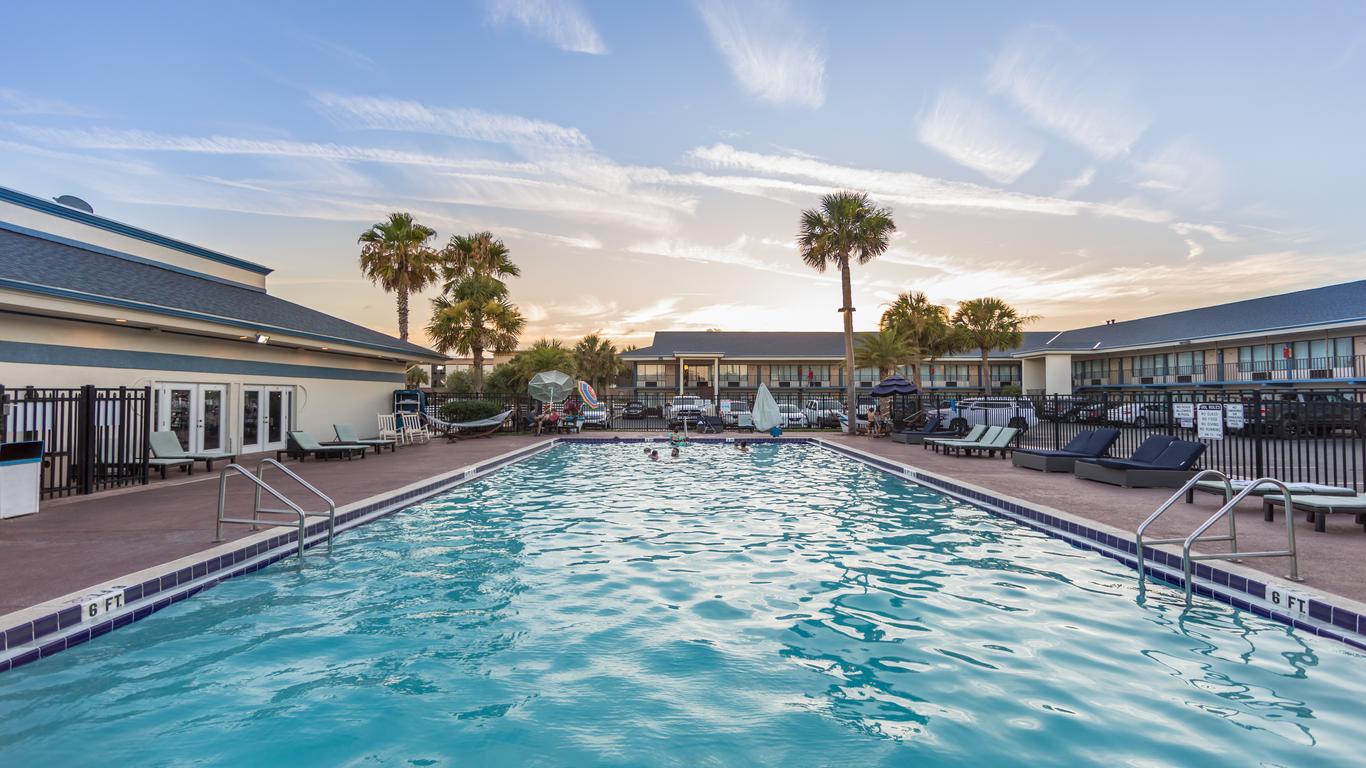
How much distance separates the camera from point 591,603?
5.21 meters

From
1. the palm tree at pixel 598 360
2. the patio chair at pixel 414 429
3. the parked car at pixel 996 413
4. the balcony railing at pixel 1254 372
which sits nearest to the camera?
the patio chair at pixel 414 429

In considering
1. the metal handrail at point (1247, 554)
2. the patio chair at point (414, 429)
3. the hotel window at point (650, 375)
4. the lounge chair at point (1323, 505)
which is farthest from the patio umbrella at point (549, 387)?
the hotel window at point (650, 375)

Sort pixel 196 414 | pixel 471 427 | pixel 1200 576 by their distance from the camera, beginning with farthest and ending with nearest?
pixel 471 427 < pixel 196 414 < pixel 1200 576

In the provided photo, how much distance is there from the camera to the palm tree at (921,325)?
1679 inches

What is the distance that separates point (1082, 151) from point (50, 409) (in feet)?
79.5

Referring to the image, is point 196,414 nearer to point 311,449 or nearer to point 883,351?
point 311,449

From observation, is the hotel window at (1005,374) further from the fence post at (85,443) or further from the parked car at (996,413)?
the fence post at (85,443)

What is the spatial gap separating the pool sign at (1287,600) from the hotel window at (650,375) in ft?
155

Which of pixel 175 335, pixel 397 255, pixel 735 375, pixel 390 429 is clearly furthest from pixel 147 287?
pixel 735 375

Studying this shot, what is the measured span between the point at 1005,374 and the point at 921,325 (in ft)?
52.0

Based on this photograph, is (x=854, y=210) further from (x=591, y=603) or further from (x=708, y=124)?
(x=591, y=603)

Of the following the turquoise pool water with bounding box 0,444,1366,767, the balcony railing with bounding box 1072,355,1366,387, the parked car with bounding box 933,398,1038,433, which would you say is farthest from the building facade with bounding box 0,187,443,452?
the balcony railing with bounding box 1072,355,1366,387

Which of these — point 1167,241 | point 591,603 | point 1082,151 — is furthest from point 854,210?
point 591,603

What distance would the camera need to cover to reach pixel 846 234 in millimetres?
→ 24594
